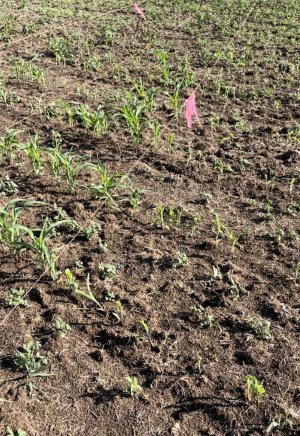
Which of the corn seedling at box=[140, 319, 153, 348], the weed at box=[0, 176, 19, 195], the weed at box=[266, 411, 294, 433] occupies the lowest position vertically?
the weed at box=[266, 411, 294, 433]

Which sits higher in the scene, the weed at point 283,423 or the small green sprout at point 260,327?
the small green sprout at point 260,327

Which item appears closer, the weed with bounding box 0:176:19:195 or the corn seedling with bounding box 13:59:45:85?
the weed with bounding box 0:176:19:195

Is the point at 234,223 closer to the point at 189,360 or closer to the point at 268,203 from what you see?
the point at 268,203

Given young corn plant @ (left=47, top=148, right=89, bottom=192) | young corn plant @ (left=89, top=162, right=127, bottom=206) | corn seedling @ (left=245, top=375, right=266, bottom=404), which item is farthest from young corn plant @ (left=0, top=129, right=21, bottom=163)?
corn seedling @ (left=245, top=375, right=266, bottom=404)

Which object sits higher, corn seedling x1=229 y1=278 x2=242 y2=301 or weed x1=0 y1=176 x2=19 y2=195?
weed x1=0 y1=176 x2=19 y2=195

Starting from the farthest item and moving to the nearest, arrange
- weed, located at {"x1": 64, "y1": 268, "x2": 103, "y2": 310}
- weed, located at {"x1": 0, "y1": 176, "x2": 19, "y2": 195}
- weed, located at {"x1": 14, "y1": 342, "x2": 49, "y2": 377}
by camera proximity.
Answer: weed, located at {"x1": 0, "y1": 176, "x2": 19, "y2": 195} < weed, located at {"x1": 64, "y1": 268, "x2": 103, "y2": 310} < weed, located at {"x1": 14, "y1": 342, "x2": 49, "y2": 377}

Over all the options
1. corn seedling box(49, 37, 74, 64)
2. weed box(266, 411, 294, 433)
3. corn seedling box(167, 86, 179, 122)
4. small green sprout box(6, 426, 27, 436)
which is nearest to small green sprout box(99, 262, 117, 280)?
small green sprout box(6, 426, 27, 436)

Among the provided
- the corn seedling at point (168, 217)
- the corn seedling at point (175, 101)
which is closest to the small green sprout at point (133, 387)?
the corn seedling at point (168, 217)

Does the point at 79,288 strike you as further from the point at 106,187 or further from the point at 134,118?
the point at 134,118

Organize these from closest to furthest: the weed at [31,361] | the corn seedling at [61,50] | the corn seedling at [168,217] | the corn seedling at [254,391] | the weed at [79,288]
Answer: the corn seedling at [254,391], the weed at [31,361], the weed at [79,288], the corn seedling at [168,217], the corn seedling at [61,50]

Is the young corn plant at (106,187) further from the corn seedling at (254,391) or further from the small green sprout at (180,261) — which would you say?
the corn seedling at (254,391)

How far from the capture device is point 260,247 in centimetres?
319

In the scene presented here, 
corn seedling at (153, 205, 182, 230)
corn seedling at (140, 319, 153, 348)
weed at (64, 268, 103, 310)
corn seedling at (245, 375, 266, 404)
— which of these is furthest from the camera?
corn seedling at (153, 205, 182, 230)

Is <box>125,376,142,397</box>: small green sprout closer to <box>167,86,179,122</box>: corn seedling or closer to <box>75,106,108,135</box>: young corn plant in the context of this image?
<box>75,106,108,135</box>: young corn plant
